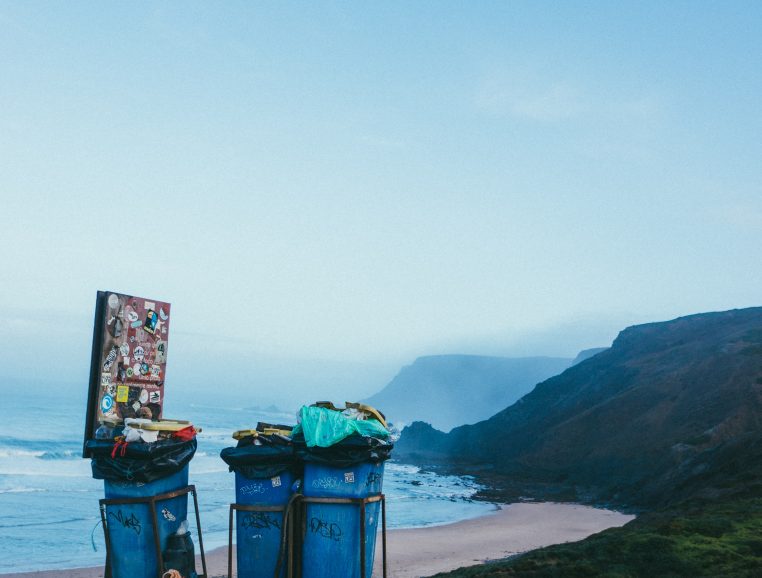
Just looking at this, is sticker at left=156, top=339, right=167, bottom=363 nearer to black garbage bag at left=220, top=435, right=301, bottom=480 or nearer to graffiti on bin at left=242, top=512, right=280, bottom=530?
black garbage bag at left=220, top=435, right=301, bottom=480

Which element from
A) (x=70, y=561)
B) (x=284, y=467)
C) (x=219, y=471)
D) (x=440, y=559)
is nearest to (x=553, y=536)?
(x=440, y=559)

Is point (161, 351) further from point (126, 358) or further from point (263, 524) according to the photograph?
point (263, 524)

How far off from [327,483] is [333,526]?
15.4 inches

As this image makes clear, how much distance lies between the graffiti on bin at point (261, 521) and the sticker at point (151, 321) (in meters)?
2.23

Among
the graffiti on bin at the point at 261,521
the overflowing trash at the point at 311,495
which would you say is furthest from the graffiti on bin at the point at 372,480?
the graffiti on bin at the point at 261,521

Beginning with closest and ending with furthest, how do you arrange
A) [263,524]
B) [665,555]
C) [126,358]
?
[263,524] < [126,358] < [665,555]

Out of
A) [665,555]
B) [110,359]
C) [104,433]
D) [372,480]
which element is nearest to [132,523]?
[104,433]


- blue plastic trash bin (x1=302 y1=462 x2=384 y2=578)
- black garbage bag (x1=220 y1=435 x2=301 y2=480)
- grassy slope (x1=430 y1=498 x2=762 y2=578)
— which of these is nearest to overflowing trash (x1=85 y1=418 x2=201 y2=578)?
black garbage bag (x1=220 y1=435 x2=301 y2=480)

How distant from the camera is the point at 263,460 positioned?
20.9 ft

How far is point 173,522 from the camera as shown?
6375 millimetres

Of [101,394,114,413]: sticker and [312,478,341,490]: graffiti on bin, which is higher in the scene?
[101,394,114,413]: sticker

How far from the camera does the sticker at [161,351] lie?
287 inches

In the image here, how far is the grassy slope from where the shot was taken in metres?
7.45

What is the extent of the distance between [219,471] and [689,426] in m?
25.1
